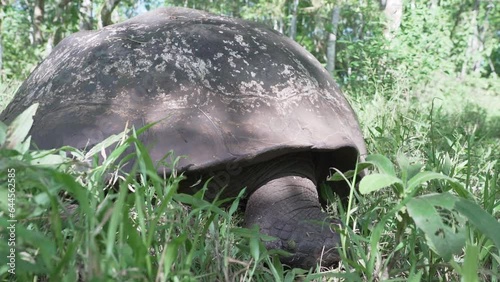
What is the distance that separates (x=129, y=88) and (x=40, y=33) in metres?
9.02

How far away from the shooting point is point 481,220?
1.15 meters

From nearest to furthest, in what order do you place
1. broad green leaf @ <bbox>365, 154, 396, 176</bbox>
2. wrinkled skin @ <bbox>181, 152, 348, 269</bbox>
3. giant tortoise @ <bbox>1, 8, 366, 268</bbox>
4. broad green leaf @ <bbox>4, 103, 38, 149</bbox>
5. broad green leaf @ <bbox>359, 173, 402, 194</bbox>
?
broad green leaf @ <bbox>4, 103, 38, 149</bbox>, broad green leaf @ <bbox>359, 173, 402, 194</bbox>, broad green leaf @ <bbox>365, 154, 396, 176</bbox>, wrinkled skin @ <bbox>181, 152, 348, 269</bbox>, giant tortoise @ <bbox>1, 8, 366, 268</bbox>

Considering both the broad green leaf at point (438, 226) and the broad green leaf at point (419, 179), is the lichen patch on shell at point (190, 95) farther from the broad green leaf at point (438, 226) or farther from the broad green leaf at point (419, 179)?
the broad green leaf at point (438, 226)

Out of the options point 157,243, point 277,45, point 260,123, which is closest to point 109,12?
point 277,45

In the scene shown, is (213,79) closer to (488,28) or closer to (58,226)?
(58,226)

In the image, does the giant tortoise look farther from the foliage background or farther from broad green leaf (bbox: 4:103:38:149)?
broad green leaf (bbox: 4:103:38:149)

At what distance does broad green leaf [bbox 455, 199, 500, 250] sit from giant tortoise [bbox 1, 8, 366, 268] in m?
0.65

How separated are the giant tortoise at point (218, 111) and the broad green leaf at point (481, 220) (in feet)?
2.14

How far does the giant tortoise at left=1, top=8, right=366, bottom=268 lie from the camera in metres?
1.93

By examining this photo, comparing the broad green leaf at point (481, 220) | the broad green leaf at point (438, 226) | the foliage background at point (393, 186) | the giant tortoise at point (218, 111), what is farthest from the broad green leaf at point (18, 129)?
the broad green leaf at point (481, 220)

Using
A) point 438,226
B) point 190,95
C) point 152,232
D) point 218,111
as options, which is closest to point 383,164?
point 438,226

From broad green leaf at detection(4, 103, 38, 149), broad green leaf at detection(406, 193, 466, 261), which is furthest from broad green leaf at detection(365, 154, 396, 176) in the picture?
broad green leaf at detection(4, 103, 38, 149)

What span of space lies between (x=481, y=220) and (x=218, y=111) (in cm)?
115

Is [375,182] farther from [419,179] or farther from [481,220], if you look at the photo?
[481,220]
